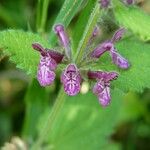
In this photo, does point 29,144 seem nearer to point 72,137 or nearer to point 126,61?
point 72,137

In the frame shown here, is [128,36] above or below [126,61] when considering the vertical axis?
above

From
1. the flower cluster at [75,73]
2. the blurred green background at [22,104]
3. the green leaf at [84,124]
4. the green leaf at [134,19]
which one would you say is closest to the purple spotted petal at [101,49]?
the flower cluster at [75,73]

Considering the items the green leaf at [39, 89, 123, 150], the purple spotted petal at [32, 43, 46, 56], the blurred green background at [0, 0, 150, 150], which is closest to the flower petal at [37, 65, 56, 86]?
the purple spotted petal at [32, 43, 46, 56]

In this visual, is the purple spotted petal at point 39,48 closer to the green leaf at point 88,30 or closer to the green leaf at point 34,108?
the green leaf at point 88,30

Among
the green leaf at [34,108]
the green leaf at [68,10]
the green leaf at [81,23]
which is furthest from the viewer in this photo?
the green leaf at [34,108]

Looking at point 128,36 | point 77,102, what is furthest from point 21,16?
point 128,36

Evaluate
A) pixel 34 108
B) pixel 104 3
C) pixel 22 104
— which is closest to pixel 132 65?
pixel 104 3
